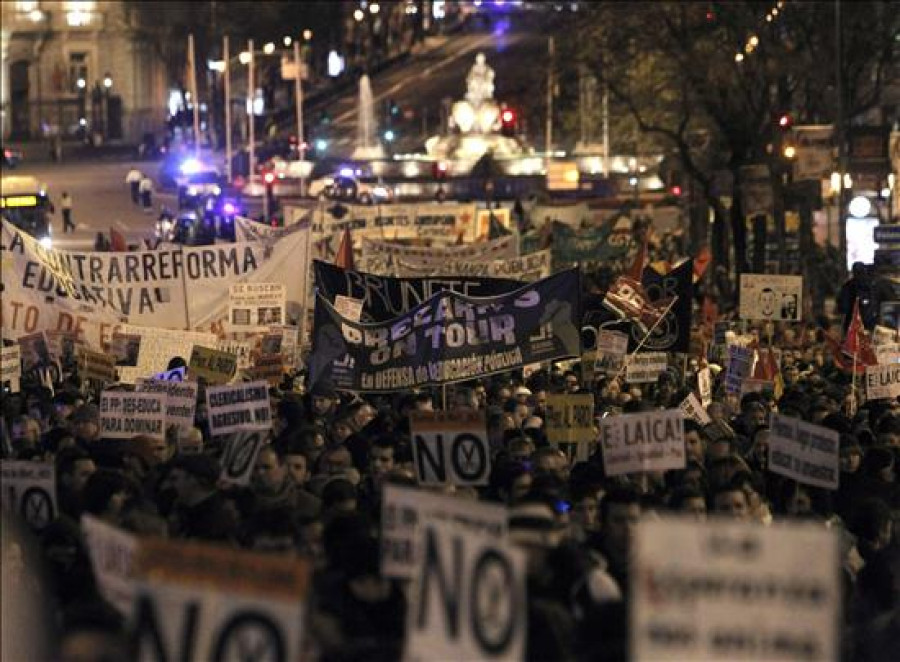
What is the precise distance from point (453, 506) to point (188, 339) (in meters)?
11.5

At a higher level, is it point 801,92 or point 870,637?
point 801,92

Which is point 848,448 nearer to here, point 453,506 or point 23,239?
point 453,506

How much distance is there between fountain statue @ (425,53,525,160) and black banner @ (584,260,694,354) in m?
51.8

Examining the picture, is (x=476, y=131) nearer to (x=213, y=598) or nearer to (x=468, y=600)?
(x=468, y=600)

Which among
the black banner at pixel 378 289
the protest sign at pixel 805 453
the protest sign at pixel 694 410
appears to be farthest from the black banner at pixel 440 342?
the protest sign at pixel 805 453

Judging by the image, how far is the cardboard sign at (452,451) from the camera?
1270cm

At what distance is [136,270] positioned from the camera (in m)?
23.0

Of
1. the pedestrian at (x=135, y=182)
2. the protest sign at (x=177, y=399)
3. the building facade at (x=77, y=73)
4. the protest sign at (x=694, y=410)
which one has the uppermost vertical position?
the building facade at (x=77, y=73)

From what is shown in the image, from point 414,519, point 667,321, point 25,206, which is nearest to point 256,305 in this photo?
point 667,321

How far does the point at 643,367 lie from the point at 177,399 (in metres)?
5.07

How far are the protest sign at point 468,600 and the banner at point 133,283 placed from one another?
13665mm

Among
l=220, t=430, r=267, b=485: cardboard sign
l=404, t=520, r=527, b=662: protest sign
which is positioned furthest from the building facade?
l=404, t=520, r=527, b=662: protest sign

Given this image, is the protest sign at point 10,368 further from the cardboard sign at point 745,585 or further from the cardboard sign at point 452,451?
the cardboard sign at point 745,585

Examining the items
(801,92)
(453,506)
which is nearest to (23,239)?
(453,506)
